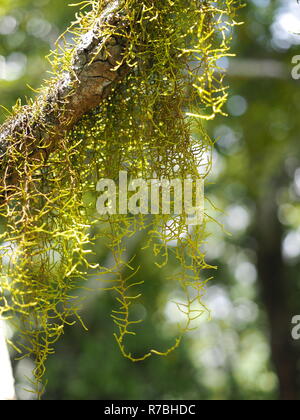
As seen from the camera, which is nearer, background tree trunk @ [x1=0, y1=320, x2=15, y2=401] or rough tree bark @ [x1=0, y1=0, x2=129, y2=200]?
rough tree bark @ [x1=0, y1=0, x2=129, y2=200]

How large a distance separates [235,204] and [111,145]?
5.86m

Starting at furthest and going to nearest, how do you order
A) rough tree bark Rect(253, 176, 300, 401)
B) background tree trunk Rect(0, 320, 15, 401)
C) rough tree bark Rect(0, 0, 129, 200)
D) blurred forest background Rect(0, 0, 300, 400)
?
rough tree bark Rect(253, 176, 300, 401), blurred forest background Rect(0, 0, 300, 400), background tree trunk Rect(0, 320, 15, 401), rough tree bark Rect(0, 0, 129, 200)

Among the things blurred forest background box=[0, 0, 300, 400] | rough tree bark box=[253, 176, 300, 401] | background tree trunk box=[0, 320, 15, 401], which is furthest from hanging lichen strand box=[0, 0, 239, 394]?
rough tree bark box=[253, 176, 300, 401]

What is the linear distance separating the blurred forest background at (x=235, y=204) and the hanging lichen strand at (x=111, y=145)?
28.2 inches

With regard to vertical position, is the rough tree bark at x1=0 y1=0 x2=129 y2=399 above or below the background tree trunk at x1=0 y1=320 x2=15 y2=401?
above

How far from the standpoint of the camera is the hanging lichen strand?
894 mm

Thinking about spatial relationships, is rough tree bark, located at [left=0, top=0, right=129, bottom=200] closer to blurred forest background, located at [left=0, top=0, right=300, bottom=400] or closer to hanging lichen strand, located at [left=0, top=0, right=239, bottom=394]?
hanging lichen strand, located at [left=0, top=0, right=239, bottom=394]

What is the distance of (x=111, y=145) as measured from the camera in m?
1.06

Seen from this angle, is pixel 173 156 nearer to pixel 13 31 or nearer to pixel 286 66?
pixel 286 66

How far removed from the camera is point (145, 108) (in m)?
0.99

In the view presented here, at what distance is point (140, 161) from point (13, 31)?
8.82 ft

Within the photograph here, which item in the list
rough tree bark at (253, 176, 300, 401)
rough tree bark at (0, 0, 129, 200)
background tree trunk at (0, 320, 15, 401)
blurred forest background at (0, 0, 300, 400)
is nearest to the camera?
rough tree bark at (0, 0, 129, 200)

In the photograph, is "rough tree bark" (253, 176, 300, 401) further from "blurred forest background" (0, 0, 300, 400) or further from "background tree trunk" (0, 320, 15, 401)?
"background tree trunk" (0, 320, 15, 401)
